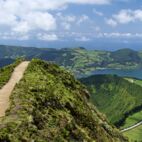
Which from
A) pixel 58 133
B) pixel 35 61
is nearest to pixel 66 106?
pixel 58 133

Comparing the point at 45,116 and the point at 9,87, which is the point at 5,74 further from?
the point at 45,116

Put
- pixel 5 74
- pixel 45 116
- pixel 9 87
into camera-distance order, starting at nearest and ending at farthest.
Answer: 1. pixel 45 116
2. pixel 9 87
3. pixel 5 74

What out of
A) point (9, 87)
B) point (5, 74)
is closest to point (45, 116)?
point (9, 87)

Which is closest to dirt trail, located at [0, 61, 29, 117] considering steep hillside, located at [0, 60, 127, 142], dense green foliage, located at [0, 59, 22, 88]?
dense green foliage, located at [0, 59, 22, 88]

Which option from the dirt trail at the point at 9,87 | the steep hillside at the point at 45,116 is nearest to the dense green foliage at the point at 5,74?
the dirt trail at the point at 9,87

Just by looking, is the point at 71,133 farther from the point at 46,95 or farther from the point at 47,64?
the point at 47,64
